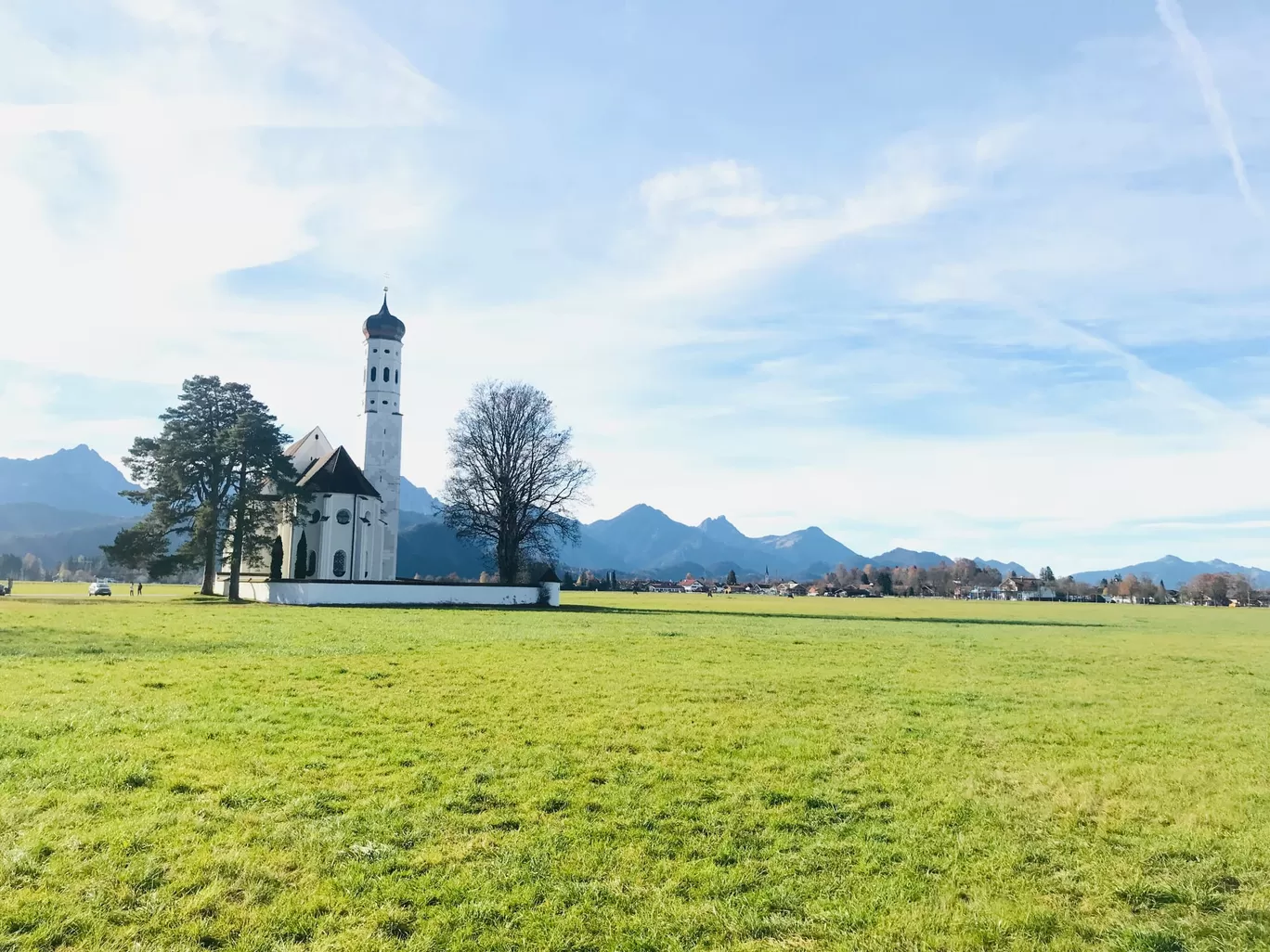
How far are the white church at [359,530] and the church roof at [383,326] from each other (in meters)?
0.08

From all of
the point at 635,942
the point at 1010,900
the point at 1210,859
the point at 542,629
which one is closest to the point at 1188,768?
the point at 1210,859

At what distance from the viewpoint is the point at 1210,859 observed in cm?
719

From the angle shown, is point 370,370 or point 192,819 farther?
point 370,370

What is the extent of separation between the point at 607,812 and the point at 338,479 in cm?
5430

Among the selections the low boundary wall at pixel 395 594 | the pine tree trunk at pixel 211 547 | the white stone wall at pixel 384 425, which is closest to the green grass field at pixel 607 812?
the low boundary wall at pixel 395 594

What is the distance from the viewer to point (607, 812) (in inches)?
315

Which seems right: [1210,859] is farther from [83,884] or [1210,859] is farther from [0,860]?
[0,860]

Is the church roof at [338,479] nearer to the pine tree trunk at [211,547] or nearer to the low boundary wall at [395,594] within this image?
the pine tree trunk at [211,547]

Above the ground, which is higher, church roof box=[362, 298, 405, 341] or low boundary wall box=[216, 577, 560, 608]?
church roof box=[362, 298, 405, 341]

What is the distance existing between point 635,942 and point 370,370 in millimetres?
68026

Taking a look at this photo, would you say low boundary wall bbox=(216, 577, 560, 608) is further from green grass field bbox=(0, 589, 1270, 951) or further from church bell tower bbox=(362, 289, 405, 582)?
green grass field bbox=(0, 589, 1270, 951)

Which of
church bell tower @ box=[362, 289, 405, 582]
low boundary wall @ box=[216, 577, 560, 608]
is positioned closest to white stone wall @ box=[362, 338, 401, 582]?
church bell tower @ box=[362, 289, 405, 582]

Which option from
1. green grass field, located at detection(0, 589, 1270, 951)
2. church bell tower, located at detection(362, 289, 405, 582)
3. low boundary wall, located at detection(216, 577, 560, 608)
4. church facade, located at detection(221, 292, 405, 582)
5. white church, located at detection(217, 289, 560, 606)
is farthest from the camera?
church bell tower, located at detection(362, 289, 405, 582)

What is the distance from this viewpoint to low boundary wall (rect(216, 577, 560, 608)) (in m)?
44.7
